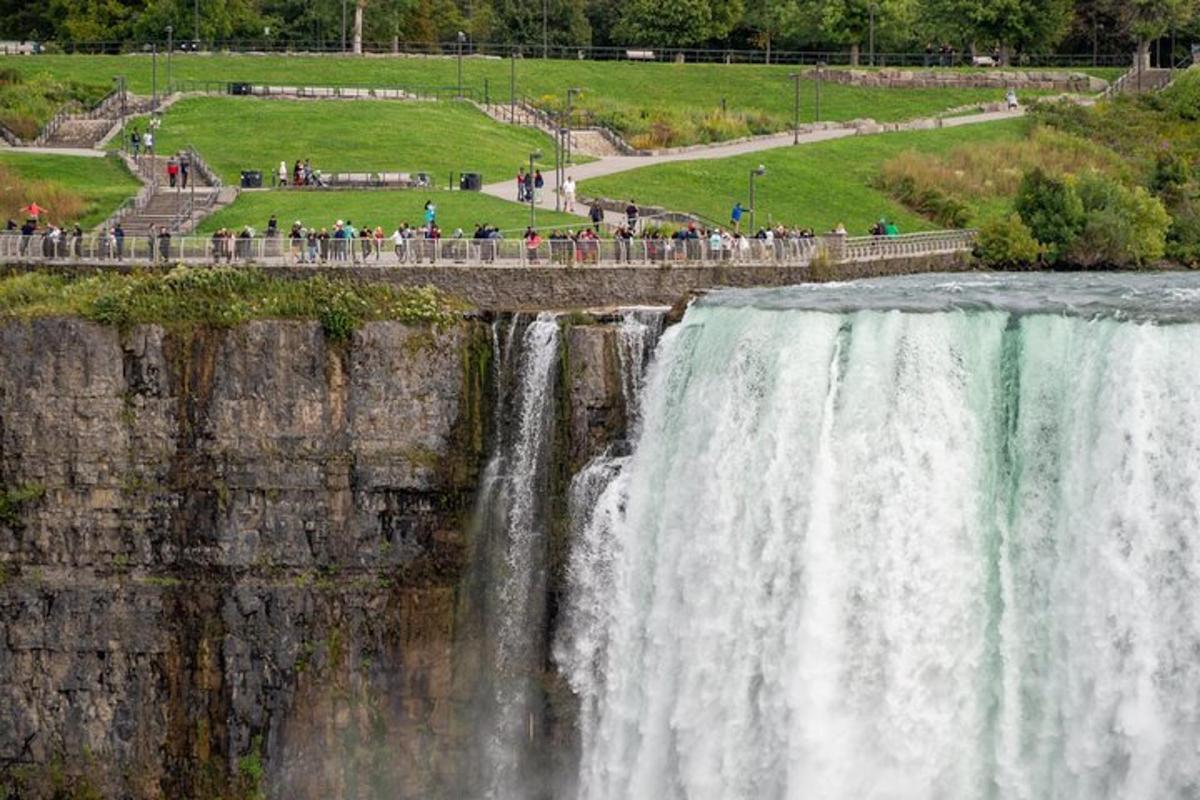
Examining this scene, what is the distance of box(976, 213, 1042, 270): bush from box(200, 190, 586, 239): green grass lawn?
A: 42.6 ft

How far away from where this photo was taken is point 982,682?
53688 mm

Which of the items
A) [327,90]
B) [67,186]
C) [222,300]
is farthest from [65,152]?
[222,300]

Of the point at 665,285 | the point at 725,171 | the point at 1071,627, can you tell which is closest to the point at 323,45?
the point at 725,171

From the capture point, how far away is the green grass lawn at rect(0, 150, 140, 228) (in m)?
80.4

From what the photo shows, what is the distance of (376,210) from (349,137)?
1862 centimetres

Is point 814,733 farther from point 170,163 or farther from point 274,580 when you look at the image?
point 170,163

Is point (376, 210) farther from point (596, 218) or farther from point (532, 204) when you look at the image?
point (596, 218)

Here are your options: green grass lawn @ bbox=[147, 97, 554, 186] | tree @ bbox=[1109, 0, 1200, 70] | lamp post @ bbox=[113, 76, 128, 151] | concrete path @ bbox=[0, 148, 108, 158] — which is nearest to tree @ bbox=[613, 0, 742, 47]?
tree @ bbox=[1109, 0, 1200, 70]

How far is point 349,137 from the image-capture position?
321ft

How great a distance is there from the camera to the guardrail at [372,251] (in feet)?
217

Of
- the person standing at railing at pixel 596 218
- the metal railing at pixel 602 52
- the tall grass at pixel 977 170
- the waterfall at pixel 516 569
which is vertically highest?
the metal railing at pixel 602 52

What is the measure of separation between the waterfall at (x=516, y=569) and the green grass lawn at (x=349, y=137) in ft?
90.5

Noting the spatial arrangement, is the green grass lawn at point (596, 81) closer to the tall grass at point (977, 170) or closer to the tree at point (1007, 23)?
the tree at point (1007, 23)

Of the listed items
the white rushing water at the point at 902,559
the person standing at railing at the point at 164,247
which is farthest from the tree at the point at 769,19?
the white rushing water at the point at 902,559
